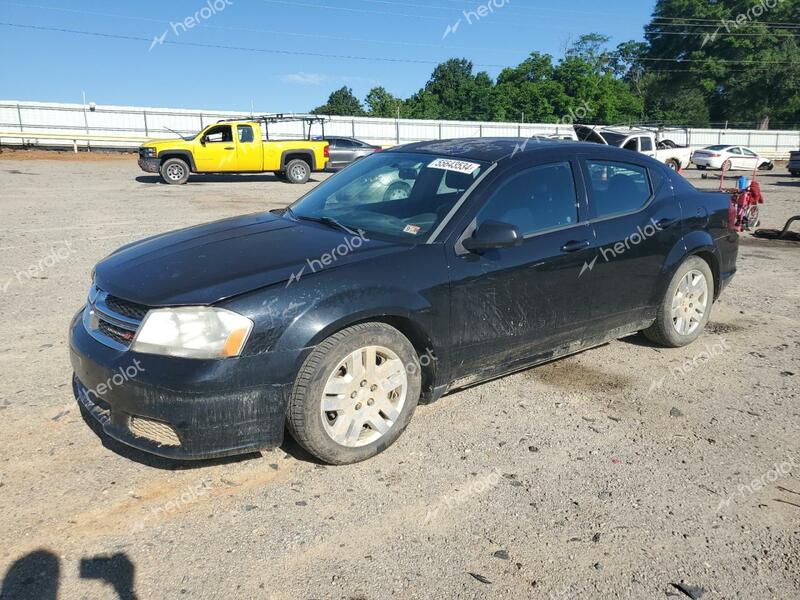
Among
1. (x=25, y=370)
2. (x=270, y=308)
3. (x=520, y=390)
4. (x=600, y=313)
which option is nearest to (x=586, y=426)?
(x=520, y=390)

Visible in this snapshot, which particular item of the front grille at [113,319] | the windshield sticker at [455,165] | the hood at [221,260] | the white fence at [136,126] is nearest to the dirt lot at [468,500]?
the front grille at [113,319]

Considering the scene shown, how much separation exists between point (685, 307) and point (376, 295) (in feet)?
10.2

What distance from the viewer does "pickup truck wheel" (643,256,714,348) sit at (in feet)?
16.8

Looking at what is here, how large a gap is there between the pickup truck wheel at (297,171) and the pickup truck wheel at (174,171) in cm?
329

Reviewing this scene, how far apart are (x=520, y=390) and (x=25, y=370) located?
137 inches

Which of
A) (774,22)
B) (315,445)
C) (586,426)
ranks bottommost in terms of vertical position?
(586,426)

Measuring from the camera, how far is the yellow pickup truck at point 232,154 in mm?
19422

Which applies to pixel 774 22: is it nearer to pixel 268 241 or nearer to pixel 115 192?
pixel 115 192

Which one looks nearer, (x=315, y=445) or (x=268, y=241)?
(x=315, y=445)

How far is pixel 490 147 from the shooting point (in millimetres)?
4355

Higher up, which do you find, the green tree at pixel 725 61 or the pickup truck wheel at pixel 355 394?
the green tree at pixel 725 61

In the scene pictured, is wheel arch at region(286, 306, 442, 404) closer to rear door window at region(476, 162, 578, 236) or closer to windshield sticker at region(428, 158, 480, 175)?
rear door window at region(476, 162, 578, 236)

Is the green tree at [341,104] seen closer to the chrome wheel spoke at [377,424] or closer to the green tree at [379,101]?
the green tree at [379,101]

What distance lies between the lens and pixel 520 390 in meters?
4.50
